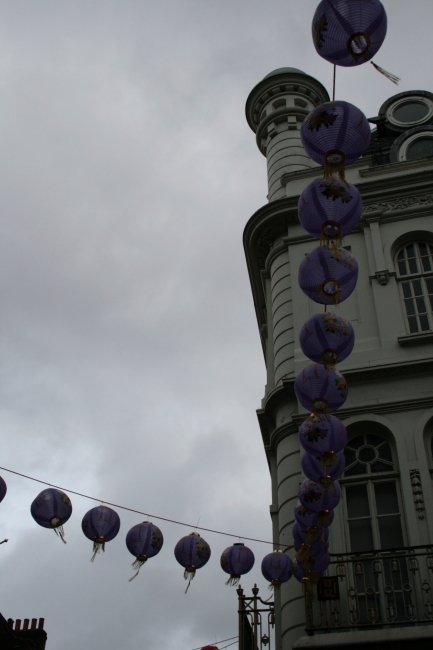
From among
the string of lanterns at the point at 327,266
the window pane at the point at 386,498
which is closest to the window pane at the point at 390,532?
the window pane at the point at 386,498

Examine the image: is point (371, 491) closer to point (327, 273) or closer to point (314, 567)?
point (314, 567)

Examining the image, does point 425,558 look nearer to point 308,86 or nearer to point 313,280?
point 313,280

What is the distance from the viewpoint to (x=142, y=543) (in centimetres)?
1110

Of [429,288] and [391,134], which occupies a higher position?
[391,134]

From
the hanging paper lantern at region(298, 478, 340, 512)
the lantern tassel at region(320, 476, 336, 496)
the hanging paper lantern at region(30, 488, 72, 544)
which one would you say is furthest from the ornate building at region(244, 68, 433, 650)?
the hanging paper lantern at region(30, 488, 72, 544)

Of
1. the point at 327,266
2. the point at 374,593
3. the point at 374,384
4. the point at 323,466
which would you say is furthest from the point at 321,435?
the point at 374,384

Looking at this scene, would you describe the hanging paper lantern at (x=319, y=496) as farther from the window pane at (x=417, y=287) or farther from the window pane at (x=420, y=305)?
the window pane at (x=417, y=287)

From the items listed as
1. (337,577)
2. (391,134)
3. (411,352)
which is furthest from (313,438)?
(391,134)

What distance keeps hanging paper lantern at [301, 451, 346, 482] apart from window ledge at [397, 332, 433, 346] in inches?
163

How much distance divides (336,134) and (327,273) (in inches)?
69.7

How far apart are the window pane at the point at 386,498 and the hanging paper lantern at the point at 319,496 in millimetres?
2371

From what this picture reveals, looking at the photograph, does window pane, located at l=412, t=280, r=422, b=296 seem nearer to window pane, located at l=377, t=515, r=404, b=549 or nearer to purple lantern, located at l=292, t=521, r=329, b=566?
window pane, located at l=377, t=515, r=404, b=549

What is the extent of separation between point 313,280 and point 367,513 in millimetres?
4794

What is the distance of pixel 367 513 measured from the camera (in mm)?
11562
